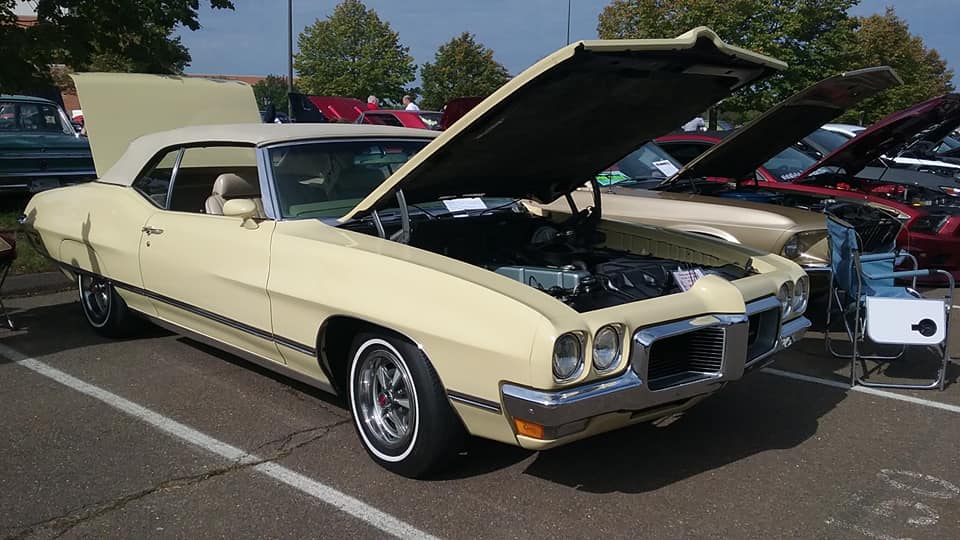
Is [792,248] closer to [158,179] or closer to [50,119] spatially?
[158,179]

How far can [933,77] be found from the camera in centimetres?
4194

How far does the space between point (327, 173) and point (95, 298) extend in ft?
7.84

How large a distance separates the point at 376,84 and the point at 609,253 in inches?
1537

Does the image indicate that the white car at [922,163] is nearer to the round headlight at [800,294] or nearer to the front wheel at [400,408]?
the round headlight at [800,294]

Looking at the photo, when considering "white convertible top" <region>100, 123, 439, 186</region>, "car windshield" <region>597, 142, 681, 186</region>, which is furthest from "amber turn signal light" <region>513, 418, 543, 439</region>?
"car windshield" <region>597, 142, 681, 186</region>

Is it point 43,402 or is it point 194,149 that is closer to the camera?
point 43,402

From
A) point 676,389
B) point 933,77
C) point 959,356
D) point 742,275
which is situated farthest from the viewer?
point 933,77

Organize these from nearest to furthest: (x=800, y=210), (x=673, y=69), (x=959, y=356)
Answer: (x=673, y=69) → (x=959, y=356) → (x=800, y=210)

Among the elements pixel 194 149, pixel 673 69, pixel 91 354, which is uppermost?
pixel 673 69

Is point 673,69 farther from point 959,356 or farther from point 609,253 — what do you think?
point 959,356

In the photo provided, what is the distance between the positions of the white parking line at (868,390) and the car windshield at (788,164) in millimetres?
3934

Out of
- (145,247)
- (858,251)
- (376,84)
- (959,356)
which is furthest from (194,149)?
(376,84)

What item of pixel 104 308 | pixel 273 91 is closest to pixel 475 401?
pixel 104 308

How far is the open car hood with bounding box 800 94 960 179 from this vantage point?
715cm
